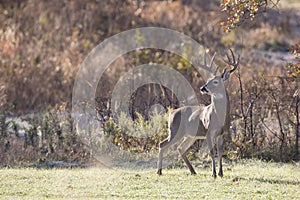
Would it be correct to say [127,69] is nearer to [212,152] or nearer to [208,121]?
[208,121]

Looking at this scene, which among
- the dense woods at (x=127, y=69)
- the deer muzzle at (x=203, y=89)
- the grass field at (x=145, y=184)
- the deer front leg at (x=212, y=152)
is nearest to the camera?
the grass field at (x=145, y=184)

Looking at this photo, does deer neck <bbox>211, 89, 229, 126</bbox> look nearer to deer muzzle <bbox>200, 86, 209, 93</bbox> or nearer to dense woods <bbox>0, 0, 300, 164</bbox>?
deer muzzle <bbox>200, 86, 209, 93</bbox>

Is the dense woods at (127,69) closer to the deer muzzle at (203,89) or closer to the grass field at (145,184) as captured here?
the deer muzzle at (203,89)

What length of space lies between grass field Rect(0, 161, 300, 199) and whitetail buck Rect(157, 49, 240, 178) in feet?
1.76

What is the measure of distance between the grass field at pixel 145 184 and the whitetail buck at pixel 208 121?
1.76ft

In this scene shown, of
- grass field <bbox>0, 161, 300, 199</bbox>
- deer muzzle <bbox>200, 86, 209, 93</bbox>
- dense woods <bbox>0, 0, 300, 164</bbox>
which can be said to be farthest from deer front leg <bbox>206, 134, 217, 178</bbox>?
dense woods <bbox>0, 0, 300, 164</bbox>

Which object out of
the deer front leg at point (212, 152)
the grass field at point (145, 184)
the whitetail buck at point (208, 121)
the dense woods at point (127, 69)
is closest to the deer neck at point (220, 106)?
the whitetail buck at point (208, 121)

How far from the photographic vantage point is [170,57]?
85.0ft

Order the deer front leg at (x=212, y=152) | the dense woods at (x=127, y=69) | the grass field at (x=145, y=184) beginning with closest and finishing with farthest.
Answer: the grass field at (x=145, y=184) → the deer front leg at (x=212, y=152) → the dense woods at (x=127, y=69)

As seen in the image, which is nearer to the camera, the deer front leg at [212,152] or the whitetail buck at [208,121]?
the deer front leg at [212,152]

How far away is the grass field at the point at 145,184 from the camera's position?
1149 centimetres

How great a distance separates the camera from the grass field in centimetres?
1149

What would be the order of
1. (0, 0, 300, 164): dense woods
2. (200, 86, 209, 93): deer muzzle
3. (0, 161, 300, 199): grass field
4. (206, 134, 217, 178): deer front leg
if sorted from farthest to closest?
(0, 0, 300, 164): dense woods
(200, 86, 209, 93): deer muzzle
(206, 134, 217, 178): deer front leg
(0, 161, 300, 199): grass field

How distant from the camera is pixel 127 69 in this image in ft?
78.7
